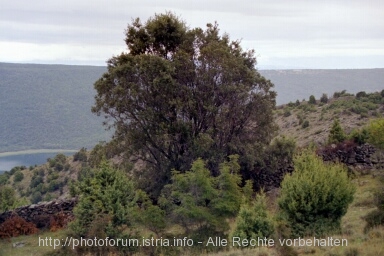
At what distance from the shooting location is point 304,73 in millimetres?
96500

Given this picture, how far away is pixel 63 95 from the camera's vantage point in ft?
294

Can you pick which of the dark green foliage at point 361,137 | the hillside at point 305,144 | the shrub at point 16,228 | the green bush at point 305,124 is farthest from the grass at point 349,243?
the green bush at point 305,124

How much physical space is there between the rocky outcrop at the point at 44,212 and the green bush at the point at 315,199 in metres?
8.87

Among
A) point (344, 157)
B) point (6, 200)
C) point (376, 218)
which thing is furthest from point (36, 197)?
point (376, 218)

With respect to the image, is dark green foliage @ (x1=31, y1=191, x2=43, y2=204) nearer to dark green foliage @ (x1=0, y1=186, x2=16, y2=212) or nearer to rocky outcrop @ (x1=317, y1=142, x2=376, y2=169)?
dark green foliage @ (x1=0, y1=186, x2=16, y2=212)

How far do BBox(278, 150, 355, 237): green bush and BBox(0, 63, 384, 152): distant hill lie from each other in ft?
204

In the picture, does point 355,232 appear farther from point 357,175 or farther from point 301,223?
point 357,175

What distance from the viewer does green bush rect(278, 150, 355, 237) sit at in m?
11.2

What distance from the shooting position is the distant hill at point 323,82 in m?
77.9

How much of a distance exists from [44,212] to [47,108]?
71.0 meters

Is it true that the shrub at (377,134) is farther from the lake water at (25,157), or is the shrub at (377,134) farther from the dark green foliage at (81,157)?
the lake water at (25,157)

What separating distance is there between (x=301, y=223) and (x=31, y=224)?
398 inches

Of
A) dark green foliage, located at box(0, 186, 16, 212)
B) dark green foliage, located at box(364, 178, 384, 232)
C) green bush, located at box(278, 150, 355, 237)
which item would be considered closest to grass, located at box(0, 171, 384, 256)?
dark green foliage, located at box(364, 178, 384, 232)

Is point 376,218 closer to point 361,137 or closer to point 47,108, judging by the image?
point 361,137
